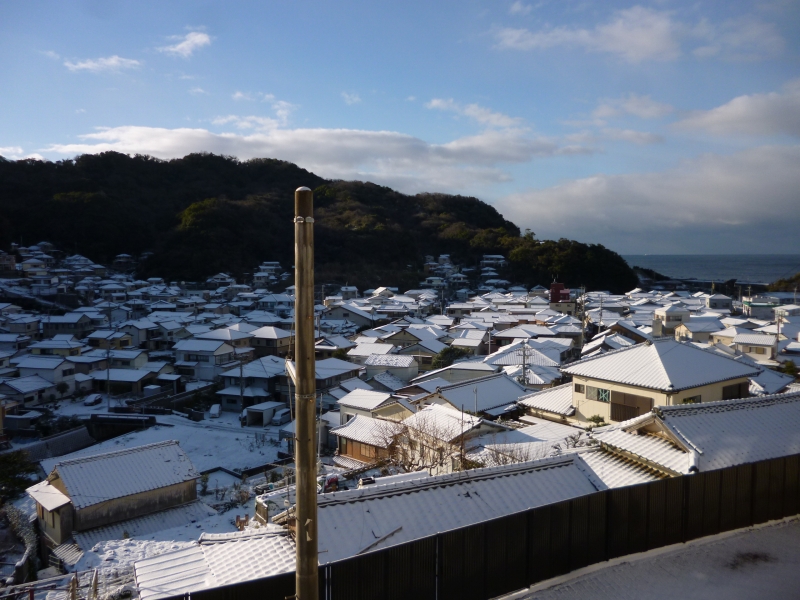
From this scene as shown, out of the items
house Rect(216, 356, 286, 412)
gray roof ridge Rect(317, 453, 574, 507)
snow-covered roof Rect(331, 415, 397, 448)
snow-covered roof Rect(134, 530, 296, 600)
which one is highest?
gray roof ridge Rect(317, 453, 574, 507)

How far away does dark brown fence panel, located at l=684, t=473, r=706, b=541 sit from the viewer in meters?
6.36

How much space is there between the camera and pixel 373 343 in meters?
30.3

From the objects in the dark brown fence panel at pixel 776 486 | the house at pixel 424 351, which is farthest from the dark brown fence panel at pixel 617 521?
the house at pixel 424 351

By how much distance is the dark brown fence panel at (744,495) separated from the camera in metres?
6.66

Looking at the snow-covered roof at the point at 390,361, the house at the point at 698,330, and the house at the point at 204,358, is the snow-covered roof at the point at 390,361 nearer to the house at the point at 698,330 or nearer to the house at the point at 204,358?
the house at the point at 204,358

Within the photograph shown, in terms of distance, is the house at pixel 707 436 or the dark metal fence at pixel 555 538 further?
the house at pixel 707 436

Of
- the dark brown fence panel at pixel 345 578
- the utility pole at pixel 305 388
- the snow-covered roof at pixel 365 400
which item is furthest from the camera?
the snow-covered roof at pixel 365 400

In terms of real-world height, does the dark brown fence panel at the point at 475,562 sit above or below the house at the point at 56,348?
above

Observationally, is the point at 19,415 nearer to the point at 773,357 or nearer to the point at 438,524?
the point at 438,524

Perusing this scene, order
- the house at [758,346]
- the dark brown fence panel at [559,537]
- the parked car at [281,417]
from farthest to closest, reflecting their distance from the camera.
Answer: the house at [758,346], the parked car at [281,417], the dark brown fence panel at [559,537]

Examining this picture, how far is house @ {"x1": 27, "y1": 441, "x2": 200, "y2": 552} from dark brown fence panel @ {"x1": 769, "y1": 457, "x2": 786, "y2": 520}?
1163cm

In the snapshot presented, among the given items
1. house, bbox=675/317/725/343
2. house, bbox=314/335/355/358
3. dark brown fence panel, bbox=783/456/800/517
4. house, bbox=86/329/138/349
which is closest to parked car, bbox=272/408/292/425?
house, bbox=314/335/355/358

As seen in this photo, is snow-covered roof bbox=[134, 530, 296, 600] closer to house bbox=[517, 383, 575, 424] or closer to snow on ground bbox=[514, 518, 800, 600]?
snow on ground bbox=[514, 518, 800, 600]

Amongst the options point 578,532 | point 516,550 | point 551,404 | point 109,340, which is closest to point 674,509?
point 578,532
